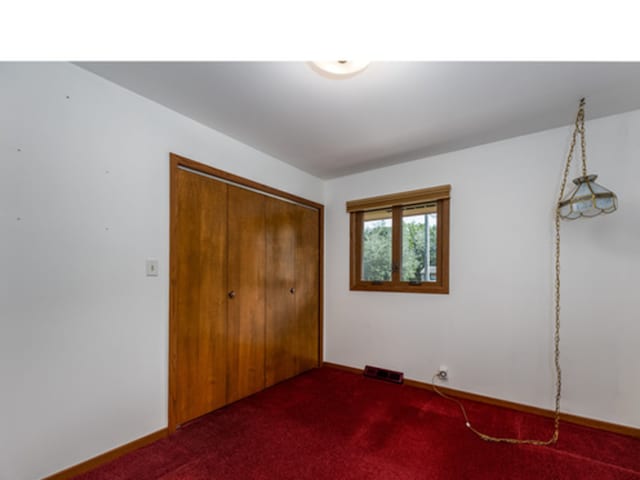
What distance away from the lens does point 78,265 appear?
1.79 m

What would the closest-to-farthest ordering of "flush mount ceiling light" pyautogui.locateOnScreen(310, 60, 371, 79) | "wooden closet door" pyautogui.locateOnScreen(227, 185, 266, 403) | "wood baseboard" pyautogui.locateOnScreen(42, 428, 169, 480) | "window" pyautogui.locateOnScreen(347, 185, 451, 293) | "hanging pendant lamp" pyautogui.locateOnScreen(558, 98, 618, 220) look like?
"flush mount ceiling light" pyautogui.locateOnScreen(310, 60, 371, 79), "wood baseboard" pyautogui.locateOnScreen(42, 428, 169, 480), "hanging pendant lamp" pyautogui.locateOnScreen(558, 98, 618, 220), "wooden closet door" pyautogui.locateOnScreen(227, 185, 266, 403), "window" pyautogui.locateOnScreen(347, 185, 451, 293)

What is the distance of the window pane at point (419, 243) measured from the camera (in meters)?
3.12

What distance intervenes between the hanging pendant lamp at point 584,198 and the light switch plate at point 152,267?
2890mm

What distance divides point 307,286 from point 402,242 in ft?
3.82

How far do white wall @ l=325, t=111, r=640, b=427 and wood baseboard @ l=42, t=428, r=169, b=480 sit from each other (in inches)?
81.1

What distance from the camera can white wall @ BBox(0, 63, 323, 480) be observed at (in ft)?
5.19

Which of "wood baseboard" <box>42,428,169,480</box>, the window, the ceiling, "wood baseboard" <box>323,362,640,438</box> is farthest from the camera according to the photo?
the window

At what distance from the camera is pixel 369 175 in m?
3.54

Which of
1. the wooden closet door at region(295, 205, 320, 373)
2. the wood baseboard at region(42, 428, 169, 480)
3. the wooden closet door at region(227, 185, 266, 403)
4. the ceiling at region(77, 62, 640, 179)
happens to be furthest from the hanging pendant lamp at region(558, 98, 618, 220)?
the wood baseboard at region(42, 428, 169, 480)

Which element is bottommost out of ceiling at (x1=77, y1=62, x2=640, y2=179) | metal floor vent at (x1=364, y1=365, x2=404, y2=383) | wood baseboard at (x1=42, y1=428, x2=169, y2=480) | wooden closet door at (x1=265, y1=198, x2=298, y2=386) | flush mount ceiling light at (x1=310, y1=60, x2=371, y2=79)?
metal floor vent at (x1=364, y1=365, x2=404, y2=383)

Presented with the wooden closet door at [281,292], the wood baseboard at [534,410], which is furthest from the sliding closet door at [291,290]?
the wood baseboard at [534,410]

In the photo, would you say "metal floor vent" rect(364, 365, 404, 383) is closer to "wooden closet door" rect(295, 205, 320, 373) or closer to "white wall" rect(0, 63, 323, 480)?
"wooden closet door" rect(295, 205, 320, 373)

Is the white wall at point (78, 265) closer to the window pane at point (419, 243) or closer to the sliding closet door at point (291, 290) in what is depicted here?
the sliding closet door at point (291, 290)
